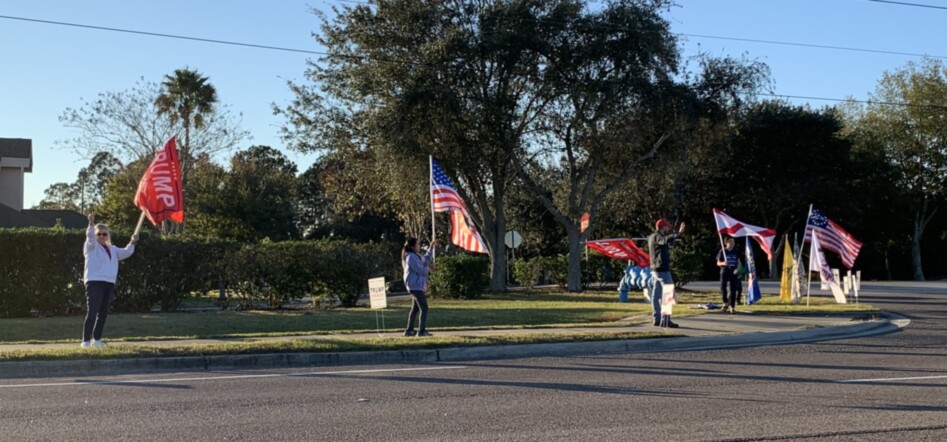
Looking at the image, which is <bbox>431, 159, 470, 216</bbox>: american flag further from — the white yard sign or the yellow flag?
the yellow flag

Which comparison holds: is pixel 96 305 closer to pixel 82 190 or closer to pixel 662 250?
pixel 662 250

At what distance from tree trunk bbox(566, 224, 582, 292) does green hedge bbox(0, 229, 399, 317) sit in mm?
8337

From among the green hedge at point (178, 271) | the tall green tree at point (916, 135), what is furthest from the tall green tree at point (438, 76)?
the tall green tree at point (916, 135)

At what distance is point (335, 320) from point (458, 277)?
841 centimetres

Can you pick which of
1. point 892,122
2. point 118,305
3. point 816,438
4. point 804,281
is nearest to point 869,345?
point 816,438

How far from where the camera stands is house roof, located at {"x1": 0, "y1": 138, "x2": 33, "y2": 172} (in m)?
41.2

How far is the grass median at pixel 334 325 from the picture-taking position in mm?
12312

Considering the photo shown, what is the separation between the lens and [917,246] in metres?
49.1

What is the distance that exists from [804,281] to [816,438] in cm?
1793

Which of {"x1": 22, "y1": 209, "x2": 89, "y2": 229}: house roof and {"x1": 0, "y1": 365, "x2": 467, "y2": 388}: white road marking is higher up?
{"x1": 22, "y1": 209, "x2": 89, "y2": 229}: house roof

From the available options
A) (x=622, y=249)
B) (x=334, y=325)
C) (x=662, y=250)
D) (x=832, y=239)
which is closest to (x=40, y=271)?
(x=334, y=325)

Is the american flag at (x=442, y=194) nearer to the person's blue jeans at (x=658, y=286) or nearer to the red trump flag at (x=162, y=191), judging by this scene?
the person's blue jeans at (x=658, y=286)

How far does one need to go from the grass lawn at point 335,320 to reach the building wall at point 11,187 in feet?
90.4

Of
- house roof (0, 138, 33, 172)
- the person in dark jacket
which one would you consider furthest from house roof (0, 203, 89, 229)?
the person in dark jacket
